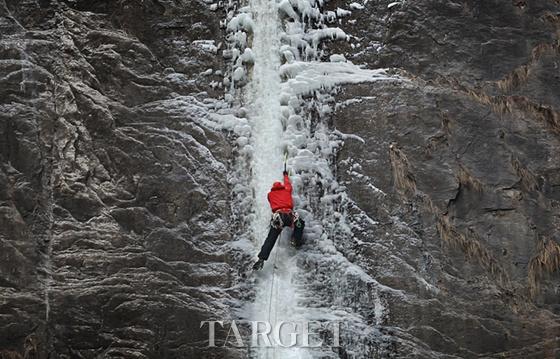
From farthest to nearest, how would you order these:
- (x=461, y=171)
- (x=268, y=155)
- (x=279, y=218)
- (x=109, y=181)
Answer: (x=268, y=155)
(x=109, y=181)
(x=461, y=171)
(x=279, y=218)

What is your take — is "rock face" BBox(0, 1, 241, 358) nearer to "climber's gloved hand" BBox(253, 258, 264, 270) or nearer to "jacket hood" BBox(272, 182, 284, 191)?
"climber's gloved hand" BBox(253, 258, 264, 270)

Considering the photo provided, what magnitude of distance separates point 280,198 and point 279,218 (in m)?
0.26

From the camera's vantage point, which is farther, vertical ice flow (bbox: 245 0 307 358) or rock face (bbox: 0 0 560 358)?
vertical ice flow (bbox: 245 0 307 358)

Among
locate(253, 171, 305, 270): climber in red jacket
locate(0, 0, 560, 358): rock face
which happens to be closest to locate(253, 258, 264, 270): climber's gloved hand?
locate(253, 171, 305, 270): climber in red jacket

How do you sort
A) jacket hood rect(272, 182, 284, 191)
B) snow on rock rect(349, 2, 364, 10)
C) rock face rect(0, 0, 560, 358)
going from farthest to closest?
snow on rock rect(349, 2, 364, 10)
jacket hood rect(272, 182, 284, 191)
rock face rect(0, 0, 560, 358)

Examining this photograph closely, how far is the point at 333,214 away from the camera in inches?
376

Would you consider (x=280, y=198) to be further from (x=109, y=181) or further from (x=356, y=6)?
(x=356, y=6)

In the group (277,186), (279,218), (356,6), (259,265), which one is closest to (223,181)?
(277,186)

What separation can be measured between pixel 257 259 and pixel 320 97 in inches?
94.1

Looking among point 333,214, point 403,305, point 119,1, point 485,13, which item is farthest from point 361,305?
point 119,1

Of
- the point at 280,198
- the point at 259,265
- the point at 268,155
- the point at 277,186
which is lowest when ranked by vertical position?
the point at 259,265

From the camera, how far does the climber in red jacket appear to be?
892 cm

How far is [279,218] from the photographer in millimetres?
8914

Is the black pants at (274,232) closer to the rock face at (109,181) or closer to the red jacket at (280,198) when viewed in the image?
the red jacket at (280,198)
